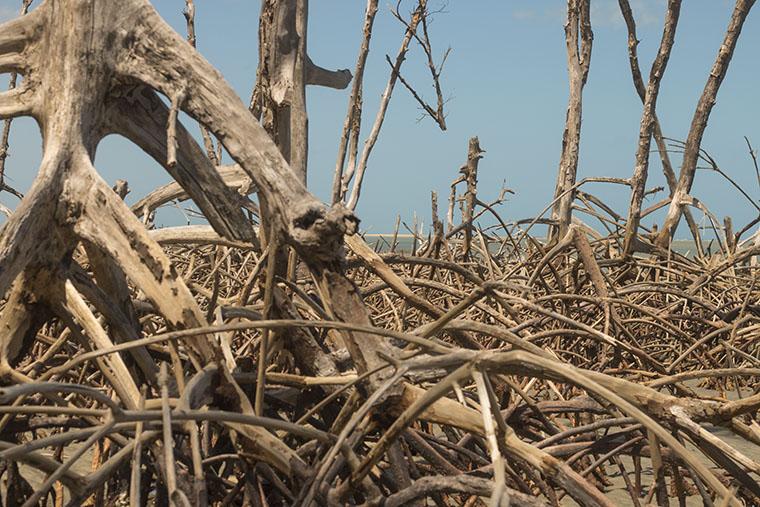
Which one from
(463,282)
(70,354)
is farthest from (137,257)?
(463,282)

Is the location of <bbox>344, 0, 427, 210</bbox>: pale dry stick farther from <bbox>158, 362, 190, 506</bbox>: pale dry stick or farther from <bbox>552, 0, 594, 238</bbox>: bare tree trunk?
<bbox>158, 362, 190, 506</bbox>: pale dry stick

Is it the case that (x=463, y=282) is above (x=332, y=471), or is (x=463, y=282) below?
above

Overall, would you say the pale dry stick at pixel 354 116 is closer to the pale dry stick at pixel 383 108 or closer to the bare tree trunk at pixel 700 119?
the pale dry stick at pixel 383 108

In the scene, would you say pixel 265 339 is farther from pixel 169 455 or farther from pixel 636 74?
pixel 636 74

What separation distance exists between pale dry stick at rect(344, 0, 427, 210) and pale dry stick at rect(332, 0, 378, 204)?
9 centimetres

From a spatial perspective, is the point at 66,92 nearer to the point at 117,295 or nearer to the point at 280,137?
the point at 117,295

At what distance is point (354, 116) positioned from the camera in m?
6.87

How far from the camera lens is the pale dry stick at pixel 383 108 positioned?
695 cm

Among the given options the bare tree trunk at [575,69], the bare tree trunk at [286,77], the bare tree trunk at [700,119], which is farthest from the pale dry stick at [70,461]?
the bare tree trunk at [575,69]

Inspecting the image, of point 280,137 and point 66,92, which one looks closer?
point 66,92

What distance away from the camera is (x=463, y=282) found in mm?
3869

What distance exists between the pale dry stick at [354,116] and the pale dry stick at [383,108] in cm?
9

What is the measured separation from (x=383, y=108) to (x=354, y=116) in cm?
79

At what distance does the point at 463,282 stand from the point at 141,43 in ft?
7.49
